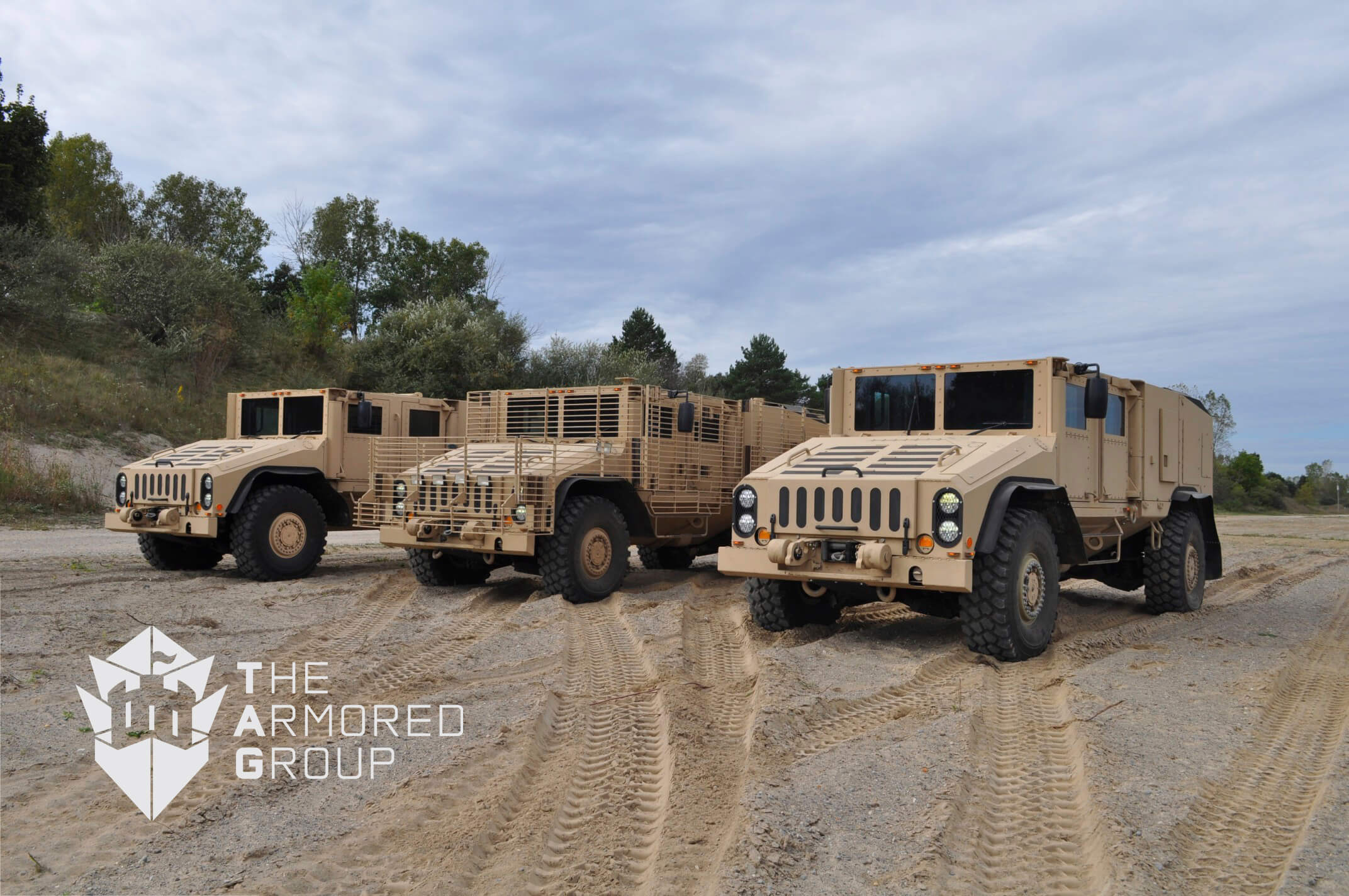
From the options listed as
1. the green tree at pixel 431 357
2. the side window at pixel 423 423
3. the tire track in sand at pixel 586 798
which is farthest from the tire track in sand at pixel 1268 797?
the green tree at pixel 431 357

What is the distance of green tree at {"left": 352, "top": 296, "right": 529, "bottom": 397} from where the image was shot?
109ft

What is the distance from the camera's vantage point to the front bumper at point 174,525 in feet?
37.4

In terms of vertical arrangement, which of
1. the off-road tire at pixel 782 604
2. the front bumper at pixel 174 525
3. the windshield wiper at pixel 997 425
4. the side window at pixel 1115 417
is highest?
the side window at pixel 1115 417

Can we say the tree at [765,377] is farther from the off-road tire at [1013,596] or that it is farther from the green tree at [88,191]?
the off-road tire at [1013,596]

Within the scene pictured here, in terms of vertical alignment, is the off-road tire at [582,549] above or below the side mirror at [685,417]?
below

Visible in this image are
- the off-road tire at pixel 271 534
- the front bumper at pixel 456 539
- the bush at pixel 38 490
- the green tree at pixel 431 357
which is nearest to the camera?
the front bumper at pixel 456 539

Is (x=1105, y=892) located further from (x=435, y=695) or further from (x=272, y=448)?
(x=272, y=448)

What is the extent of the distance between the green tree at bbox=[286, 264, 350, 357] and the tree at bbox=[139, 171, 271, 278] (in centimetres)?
664

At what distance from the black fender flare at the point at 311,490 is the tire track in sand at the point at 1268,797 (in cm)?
1014

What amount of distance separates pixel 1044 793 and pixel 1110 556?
20.3ft

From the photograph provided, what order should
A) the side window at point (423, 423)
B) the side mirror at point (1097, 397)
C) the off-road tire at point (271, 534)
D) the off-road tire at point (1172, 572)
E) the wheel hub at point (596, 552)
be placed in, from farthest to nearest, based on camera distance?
1. the side window at point (423, 423)
2. the off-road tire at point (271, 534)
3. the wheel hub at point (596, 552)
4. the off-road tire at point (1172, 572)
5. the side mirror at point (1097, 397)

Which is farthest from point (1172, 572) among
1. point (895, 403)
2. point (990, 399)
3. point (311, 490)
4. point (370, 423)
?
point (311, 490)

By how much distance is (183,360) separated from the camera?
101 feet

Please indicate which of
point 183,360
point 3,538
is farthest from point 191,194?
point 3,538
